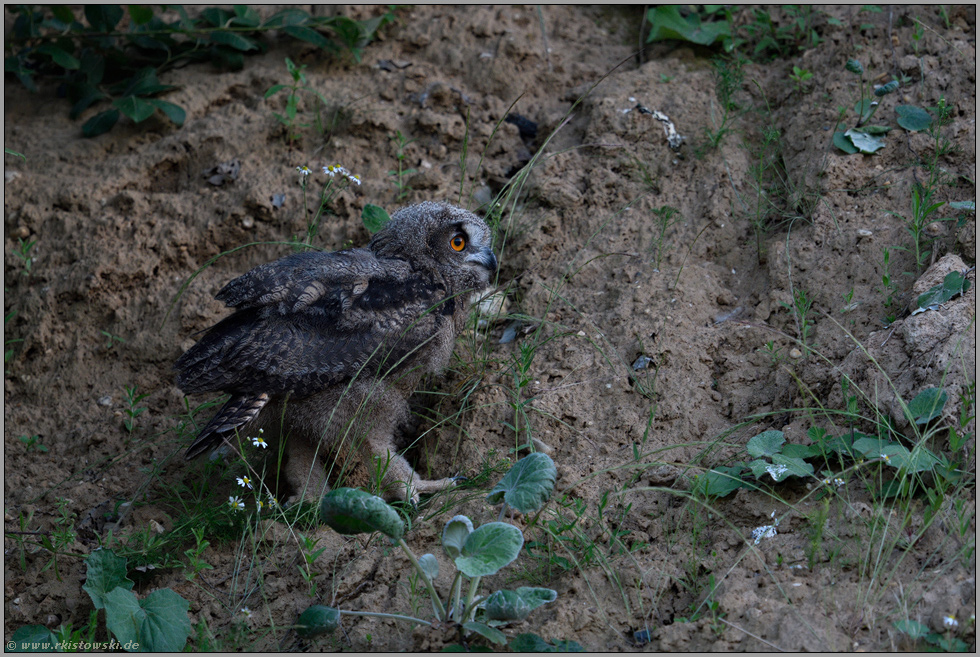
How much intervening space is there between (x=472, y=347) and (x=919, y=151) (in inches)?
113

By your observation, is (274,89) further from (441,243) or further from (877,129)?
(877,129)

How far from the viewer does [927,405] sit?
306 centimetres

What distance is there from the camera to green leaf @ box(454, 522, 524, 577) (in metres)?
2.71

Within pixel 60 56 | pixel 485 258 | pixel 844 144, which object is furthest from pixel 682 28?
pixel 60 56

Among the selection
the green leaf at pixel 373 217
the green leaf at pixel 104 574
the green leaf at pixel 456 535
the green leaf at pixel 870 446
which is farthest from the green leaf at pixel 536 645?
the green leaf at pixel 373 217

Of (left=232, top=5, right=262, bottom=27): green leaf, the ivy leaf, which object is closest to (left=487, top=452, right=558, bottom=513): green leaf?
the ivy leaf

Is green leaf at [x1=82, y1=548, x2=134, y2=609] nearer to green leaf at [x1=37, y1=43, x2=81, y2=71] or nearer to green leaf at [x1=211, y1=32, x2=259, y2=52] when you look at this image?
green leaf at [x1=211, y1=32, x2=259, y2=52]

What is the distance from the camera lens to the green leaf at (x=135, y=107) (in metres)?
5.52

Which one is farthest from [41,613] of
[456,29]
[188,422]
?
[456,29]

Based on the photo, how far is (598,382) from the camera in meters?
3.99

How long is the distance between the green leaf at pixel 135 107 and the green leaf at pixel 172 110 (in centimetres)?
4

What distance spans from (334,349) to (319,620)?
4.38ft

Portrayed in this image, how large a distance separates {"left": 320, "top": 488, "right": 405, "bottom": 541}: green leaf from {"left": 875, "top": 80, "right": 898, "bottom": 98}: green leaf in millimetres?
4084

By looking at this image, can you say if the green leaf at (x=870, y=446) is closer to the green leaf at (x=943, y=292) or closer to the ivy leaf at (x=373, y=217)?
the green leaf at (x=943, y=292)
